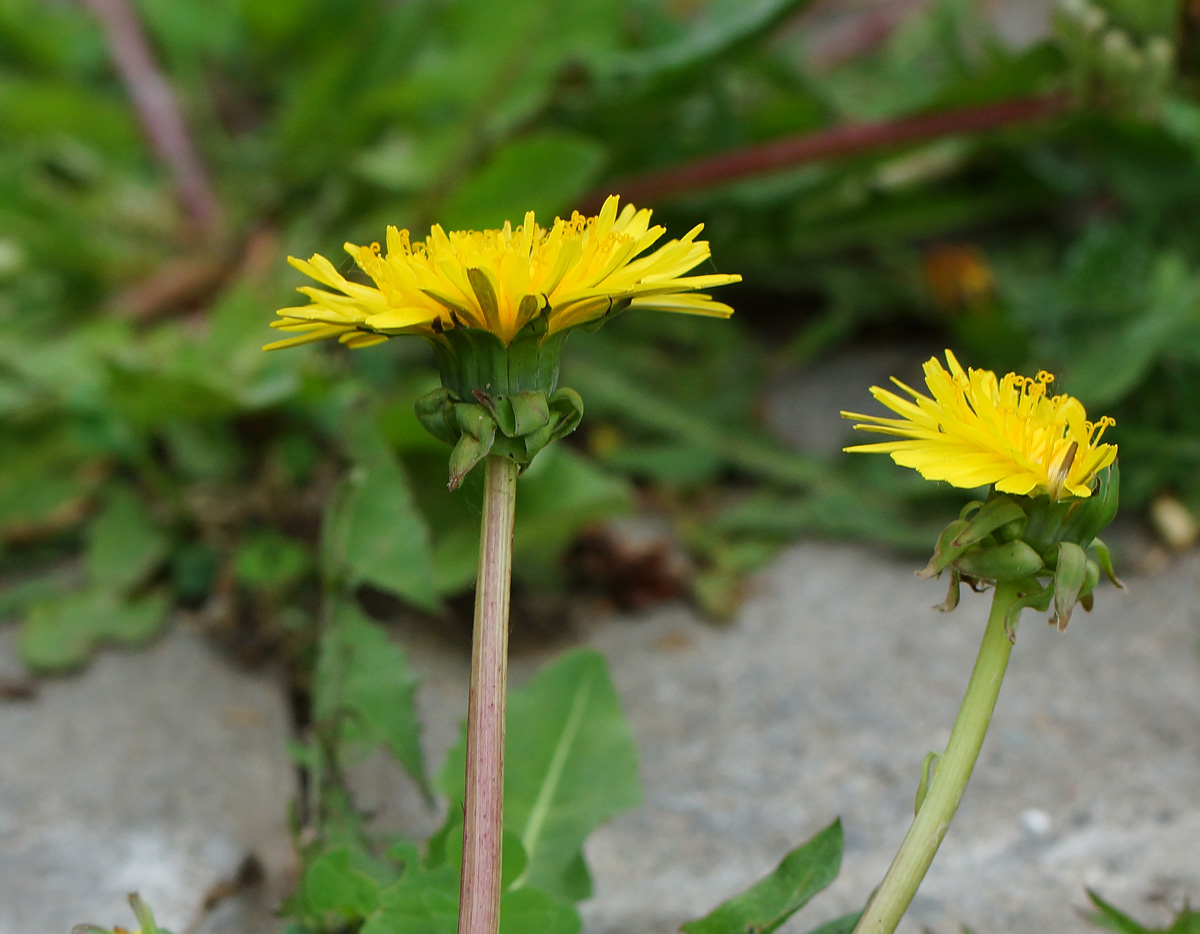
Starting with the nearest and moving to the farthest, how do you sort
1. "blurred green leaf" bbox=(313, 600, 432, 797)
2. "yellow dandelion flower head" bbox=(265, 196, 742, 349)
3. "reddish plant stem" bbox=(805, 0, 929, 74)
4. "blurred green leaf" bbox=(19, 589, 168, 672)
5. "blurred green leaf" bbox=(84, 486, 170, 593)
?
"yellow dandelion flower head" bbox=(265, 196, 742, 349) < "blurred green leaf" bbox=(313, 600, 432, 797) < "blurred green leaf" bbox=(19, 589, 168, 672) < "blurred green leaf" bbox=(84, 486, 170, 593) < "reddish plant stem" bbox=(805, 0, 929, 74)

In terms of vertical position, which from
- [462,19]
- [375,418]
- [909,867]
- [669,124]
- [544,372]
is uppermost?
[462,19]

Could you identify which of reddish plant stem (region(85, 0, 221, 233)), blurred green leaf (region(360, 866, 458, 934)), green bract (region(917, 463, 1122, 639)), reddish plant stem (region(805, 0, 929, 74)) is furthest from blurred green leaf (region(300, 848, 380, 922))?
reddish plant stem (region(805, 0, 929, 74))

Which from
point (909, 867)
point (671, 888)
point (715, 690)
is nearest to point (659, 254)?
point (909, 867)

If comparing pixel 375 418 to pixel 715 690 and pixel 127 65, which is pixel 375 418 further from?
pixel 127 65

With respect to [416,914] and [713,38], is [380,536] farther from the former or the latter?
[713,38]

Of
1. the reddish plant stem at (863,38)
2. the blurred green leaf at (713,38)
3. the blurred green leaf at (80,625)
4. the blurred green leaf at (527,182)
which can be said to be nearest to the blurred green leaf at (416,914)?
the blurred green leaf at (80,625)

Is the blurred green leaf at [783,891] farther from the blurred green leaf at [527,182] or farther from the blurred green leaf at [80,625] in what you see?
the blurred green leaf at [527,182]

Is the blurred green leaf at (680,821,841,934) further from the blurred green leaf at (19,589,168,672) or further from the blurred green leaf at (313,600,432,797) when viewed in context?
the blurred green leaf at (19,589,168,672)

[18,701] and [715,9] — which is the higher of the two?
[715,9]
